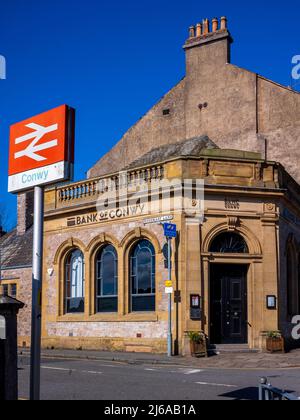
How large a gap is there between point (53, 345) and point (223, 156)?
10123mm

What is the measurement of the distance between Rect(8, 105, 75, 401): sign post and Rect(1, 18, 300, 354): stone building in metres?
12.5

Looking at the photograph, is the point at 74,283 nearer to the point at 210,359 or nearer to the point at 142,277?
the point at 142,277

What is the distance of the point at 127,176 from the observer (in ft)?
73.9

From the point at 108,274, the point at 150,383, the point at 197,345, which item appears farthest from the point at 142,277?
the point at 150,383

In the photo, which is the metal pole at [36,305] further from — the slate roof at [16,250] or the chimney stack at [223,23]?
the chimney stack at [223,23]

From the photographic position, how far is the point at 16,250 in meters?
29.2

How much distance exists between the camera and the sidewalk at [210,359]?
651 inches

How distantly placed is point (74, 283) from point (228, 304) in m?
6.65

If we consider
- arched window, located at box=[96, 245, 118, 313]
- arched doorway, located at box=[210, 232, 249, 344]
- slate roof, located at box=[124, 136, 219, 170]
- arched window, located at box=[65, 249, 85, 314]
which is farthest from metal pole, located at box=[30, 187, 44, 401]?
slate roof, located at box=[124, 136, 219, 170]

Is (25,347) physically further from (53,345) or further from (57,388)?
(57,388)

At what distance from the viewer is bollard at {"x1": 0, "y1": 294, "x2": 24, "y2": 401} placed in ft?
24.4

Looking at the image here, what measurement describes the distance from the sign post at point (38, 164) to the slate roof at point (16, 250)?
63.5ft

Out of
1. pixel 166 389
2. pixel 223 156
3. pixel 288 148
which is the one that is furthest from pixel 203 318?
pixel 288 148

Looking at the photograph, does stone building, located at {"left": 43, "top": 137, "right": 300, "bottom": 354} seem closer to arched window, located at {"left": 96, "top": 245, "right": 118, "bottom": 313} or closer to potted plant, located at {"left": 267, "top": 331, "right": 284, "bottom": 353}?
arched window, located at {"left": 96, "top": 245, "right": 118, "bottom": 313}
